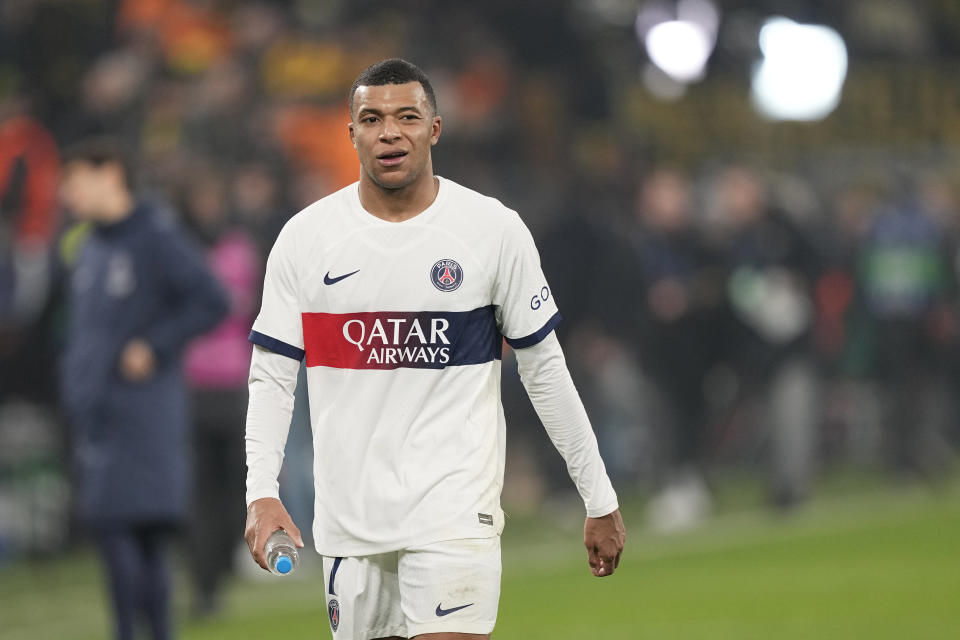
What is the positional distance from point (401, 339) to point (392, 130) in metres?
0.57

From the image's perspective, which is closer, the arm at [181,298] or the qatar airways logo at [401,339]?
the qatar airways logo at [401,339]

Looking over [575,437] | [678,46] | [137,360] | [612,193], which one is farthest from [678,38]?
[575,437]

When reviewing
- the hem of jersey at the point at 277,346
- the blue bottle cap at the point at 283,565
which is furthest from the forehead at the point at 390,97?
the blue bottle cap at the point at 283,565

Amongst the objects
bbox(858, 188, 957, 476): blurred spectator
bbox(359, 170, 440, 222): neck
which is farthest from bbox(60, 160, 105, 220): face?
bbox(858, 188, 957, 476): blurred spectator

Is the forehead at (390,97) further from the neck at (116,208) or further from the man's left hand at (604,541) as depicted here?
the neck at (116,208)

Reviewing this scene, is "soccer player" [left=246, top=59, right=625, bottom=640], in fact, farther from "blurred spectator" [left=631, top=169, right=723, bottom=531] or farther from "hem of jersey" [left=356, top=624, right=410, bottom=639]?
"blurred spectator" [left=631, top=169, right=723, bottom=531]

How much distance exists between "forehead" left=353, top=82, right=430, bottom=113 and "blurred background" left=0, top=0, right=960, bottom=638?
5175mm

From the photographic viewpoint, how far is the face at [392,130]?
5.14 m

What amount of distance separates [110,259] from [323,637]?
2476 mm

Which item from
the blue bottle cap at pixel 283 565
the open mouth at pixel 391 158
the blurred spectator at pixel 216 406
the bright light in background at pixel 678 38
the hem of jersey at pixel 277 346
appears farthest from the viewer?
the bright light in background at pixel 678 38

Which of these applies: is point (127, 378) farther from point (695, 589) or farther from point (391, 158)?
point (695, 589)

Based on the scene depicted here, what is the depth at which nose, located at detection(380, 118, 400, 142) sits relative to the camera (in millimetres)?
5125

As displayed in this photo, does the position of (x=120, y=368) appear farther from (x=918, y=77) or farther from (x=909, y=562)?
(x=918, y=77)

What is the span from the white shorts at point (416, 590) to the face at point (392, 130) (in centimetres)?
102
